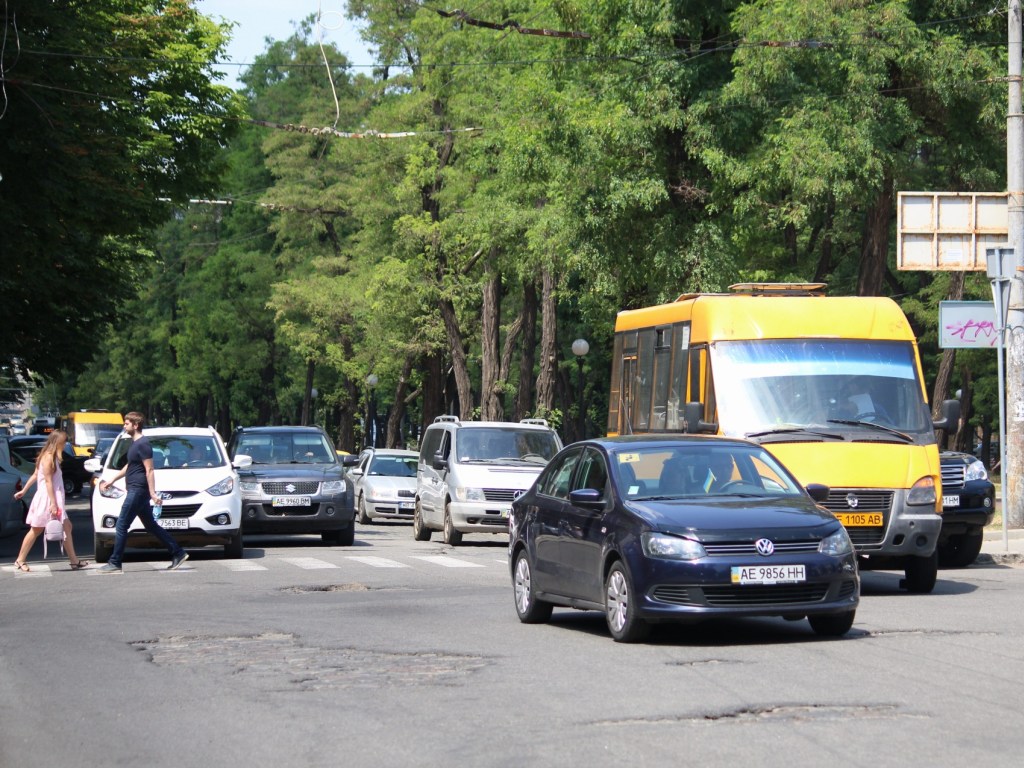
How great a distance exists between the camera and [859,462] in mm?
15953

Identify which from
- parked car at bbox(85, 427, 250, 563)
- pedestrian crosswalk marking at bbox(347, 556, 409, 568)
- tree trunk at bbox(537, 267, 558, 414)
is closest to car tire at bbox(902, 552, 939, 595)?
pedestrian crosswalk marking at bbox(347, 556, 409, 568)

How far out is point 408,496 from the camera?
34688 millimetres

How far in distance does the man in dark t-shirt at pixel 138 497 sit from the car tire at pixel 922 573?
875 centimetres

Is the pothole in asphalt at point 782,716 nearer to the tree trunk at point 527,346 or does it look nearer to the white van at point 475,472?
the white van at point 475,472

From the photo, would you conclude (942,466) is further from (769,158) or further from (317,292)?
(317,292)

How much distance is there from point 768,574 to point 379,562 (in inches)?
418

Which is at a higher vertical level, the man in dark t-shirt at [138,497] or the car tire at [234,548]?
the man in dark t-shirt at [138,497]

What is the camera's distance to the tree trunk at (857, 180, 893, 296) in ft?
99.8

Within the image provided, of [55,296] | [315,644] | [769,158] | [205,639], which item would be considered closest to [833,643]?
[315,644]

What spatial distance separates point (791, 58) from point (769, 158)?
182cm

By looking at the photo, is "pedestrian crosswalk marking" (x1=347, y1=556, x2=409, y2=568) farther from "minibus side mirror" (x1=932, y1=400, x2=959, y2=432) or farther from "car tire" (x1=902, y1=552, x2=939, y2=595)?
"minibus side mirror" (x1=932, y1=400, x2=959, y2=432)

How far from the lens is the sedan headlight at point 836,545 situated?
11492 millimetres

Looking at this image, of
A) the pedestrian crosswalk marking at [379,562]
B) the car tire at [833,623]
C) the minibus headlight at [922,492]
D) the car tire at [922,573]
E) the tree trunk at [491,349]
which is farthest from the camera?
the tree trunk at [491,349]

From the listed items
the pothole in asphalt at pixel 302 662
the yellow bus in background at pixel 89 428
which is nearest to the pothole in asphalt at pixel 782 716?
the pothole in asphalt at pixel 302 662
